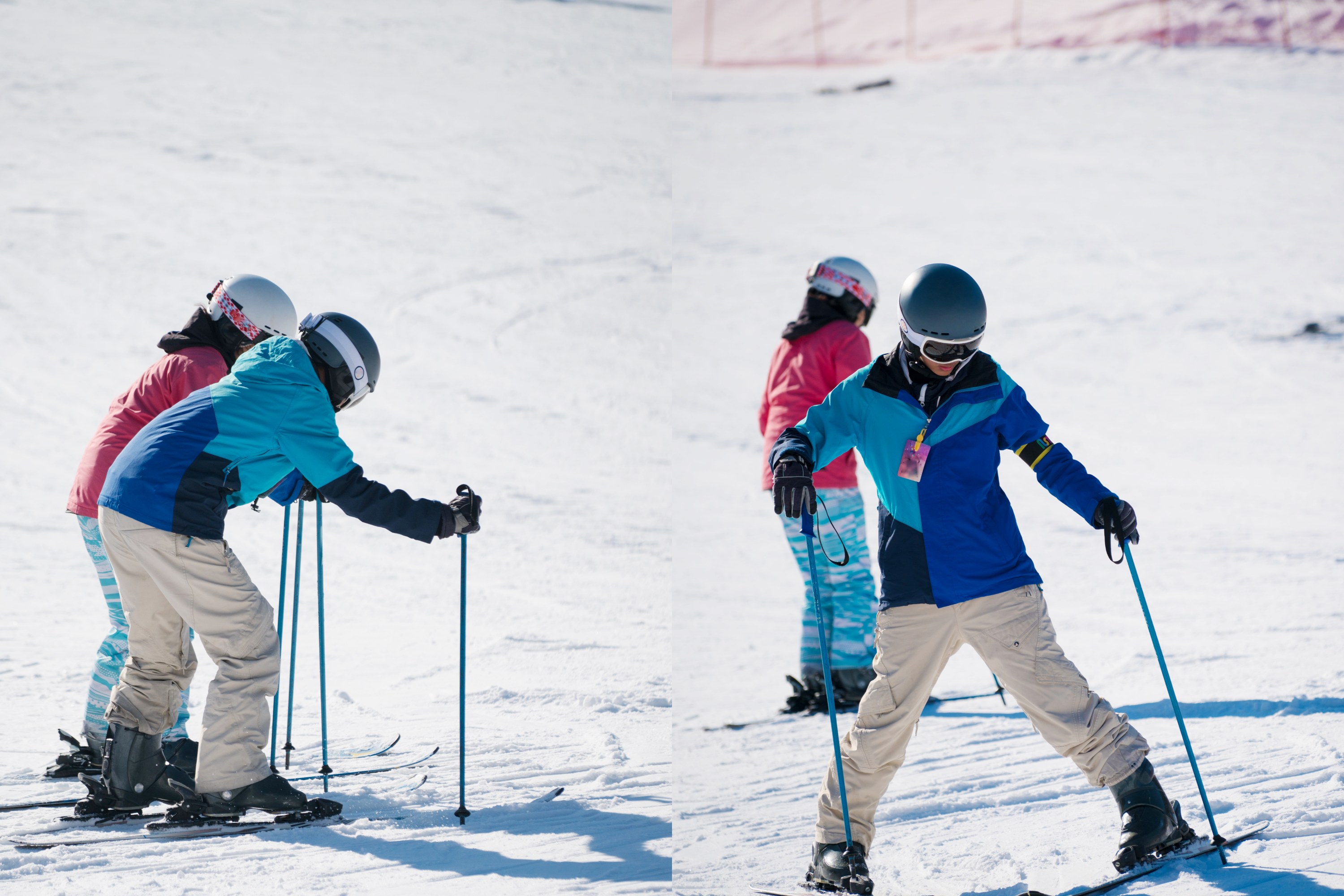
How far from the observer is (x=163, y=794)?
430cm

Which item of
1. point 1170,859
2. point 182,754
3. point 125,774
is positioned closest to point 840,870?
point 1170,859

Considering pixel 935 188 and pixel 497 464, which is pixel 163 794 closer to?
pixel 497 464

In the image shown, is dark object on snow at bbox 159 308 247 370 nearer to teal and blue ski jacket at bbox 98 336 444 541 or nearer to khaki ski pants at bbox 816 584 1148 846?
teal and blue ski jacket at bbox 98 336 444 541

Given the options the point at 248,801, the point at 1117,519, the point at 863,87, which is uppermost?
the point at 863,87

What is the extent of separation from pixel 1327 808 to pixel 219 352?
13.6 ft

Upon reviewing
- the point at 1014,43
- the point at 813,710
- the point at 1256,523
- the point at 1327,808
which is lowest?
the point at 1327,808

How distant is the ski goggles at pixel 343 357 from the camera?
4.15 m

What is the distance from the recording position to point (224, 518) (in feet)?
13.3

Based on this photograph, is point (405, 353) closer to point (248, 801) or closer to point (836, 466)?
point (836, 466)

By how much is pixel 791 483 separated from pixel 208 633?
205 centimetres

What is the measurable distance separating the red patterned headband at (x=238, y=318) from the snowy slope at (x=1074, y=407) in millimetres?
2388

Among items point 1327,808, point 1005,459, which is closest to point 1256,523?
point 1005,459

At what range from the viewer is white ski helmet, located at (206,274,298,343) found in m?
4.62

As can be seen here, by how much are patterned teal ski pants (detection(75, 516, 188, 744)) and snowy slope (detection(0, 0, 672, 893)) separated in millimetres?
263
